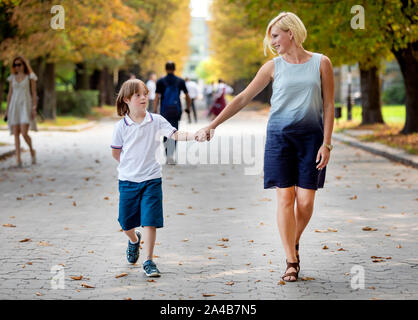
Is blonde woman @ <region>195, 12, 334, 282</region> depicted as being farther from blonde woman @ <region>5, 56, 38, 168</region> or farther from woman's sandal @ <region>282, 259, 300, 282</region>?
blonde woman @ <region>5, 56, 38, 168</region>

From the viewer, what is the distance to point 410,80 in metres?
21.2

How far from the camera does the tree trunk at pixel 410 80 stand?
20797mm

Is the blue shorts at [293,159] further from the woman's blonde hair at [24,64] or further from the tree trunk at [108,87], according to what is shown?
the tree trunk at [108,87]

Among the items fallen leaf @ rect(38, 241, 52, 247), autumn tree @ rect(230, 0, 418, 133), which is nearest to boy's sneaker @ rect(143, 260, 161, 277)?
fallen leaf @ rect(38, 241, 52, 247)

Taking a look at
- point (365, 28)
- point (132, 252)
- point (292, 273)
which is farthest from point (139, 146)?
point (365, 28)

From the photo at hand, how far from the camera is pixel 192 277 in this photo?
598 centimetres

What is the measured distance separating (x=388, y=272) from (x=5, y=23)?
16423mm

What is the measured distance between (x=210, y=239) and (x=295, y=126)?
225cm

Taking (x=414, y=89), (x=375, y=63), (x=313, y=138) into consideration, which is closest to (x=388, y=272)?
(x=313, y=138)

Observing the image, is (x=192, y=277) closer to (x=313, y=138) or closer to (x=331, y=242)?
(x=313, y=138)

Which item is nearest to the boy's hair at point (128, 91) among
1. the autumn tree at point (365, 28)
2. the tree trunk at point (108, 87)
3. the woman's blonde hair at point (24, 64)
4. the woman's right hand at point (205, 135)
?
the woman's right hand at point (205, 135)

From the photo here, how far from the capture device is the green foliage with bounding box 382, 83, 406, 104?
57219mm

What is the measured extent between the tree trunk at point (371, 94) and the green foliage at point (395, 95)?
31.0 metres

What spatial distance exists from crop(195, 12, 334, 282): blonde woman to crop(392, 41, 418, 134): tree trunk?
15597 mm
